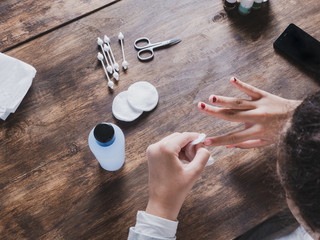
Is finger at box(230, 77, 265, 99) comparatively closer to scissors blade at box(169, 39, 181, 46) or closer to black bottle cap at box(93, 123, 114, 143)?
scissors blade at box(169, 39, 181, 46)

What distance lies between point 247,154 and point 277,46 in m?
0.38

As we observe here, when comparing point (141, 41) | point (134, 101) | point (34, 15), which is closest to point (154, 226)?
point (134, 101)

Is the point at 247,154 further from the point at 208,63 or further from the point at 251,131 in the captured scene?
the point at 208,63

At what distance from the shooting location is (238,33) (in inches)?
35.5

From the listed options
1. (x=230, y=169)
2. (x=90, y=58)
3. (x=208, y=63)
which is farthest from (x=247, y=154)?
(x=90, y=58)

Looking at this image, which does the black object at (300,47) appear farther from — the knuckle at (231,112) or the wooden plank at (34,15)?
the wooden plank at (34,15)

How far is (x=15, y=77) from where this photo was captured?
0.84 m

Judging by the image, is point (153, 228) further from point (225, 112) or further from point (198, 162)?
point (225, 112)

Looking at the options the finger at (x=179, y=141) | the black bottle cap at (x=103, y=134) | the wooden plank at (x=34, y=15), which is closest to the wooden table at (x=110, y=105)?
the wooden plank at (x=34, y=15)

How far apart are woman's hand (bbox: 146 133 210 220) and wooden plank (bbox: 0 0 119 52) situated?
0.60 metres

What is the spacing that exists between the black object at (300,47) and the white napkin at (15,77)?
0.81 m

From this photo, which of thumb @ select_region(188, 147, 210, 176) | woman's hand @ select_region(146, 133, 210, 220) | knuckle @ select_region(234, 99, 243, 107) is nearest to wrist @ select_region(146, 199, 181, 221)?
woman's hand @ select_region(146, 133, 210, 220)

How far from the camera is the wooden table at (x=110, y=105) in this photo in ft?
2.36

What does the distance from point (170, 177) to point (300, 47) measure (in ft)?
2.00
